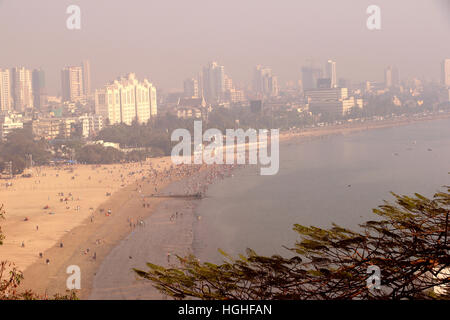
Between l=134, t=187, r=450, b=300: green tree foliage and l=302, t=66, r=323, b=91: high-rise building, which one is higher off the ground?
l=302, t=66, r=323, b=91: high-rise building

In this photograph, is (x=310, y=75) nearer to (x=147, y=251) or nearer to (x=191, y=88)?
(x=191, y=88)

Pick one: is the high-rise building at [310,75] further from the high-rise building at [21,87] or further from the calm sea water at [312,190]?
the calm sea water at [312,190]

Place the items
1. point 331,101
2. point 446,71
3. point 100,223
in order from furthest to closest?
1. point 446,71
2. point 331,101
3. point 100,223

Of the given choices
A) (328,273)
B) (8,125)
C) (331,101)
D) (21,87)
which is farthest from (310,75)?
(328,273)

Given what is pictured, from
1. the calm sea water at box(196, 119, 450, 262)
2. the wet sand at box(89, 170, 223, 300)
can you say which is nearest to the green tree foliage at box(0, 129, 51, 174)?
the calm sea water at box(196, 119, 450, 262)

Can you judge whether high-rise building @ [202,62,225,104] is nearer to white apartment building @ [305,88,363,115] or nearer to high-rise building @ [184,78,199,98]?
high-rise building @ [184,78,199,98]
